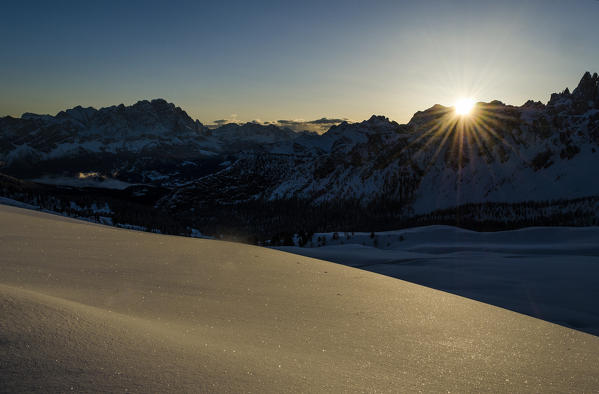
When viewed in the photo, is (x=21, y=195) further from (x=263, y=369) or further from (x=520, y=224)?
(x=520, y=224)

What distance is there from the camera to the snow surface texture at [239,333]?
5.30 feet

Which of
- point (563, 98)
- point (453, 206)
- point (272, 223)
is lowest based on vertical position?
point (272, 223)

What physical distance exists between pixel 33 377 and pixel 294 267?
14.8 ft

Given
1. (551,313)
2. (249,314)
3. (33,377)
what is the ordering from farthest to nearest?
1. (551,313)
2. (249,314)
3. (33,377)

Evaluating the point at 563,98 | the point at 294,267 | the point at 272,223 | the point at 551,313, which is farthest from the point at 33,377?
the point at 563,98

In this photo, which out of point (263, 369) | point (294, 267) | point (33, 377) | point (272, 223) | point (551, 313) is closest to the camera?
point (33, 377)

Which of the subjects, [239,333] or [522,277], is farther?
[522,277]

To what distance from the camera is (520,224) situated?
97.2m

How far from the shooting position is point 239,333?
2588mm

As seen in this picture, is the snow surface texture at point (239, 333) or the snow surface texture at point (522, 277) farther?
the snow surface texture at point (522, 277)

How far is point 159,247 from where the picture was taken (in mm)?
5789

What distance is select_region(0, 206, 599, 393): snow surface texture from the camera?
5.30ft

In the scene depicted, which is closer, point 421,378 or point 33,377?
point 33,377

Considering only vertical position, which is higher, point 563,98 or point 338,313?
point 563,98
